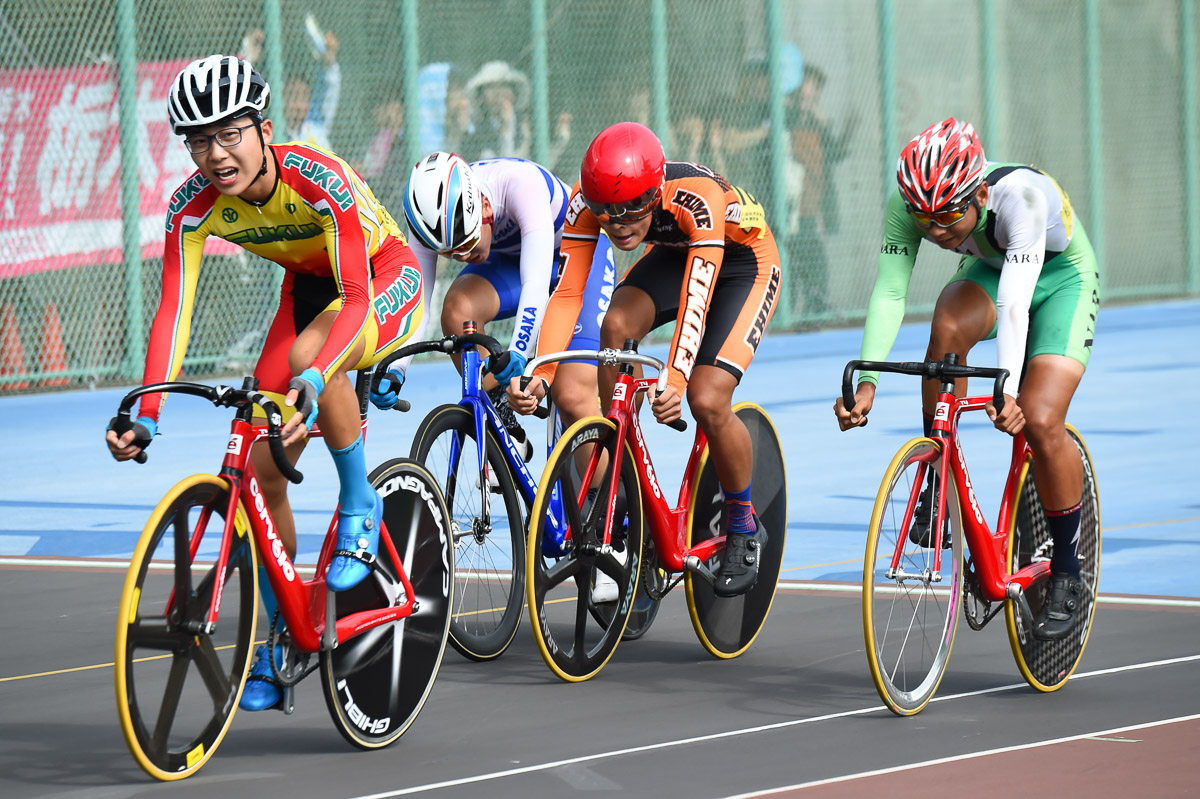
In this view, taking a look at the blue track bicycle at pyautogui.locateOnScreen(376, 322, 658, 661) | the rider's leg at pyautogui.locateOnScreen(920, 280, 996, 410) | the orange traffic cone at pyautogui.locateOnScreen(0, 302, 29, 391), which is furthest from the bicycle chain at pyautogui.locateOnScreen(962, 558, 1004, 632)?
the orange traffic cone at pyautogui.locateOnScreen(0, 302, 29, 391)

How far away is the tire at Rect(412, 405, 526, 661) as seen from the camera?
6191mm

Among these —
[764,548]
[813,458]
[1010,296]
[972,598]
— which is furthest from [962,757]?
[813,458]

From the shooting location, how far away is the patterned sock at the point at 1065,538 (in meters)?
5.70

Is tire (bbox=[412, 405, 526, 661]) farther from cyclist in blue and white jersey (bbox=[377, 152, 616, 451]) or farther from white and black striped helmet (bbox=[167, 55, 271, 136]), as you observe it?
white and black striped helmet (bbox=[167, 55, 271, 136])

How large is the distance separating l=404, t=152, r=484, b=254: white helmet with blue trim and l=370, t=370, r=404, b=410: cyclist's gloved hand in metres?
0.49

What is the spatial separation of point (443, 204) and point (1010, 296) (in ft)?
6.63

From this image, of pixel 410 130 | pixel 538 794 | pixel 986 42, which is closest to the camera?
pixel 538 794

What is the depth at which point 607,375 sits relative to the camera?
6.45 metres

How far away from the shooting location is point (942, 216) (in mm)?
5414

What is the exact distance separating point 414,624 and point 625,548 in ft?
3.49

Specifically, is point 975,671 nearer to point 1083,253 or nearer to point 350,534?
point 1083,253

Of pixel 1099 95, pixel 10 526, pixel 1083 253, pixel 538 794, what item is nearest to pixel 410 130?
pixel 10 526

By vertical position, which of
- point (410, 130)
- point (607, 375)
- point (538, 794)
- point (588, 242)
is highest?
point (410, 130)

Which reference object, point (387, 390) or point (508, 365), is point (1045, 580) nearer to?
point (508, 365)
